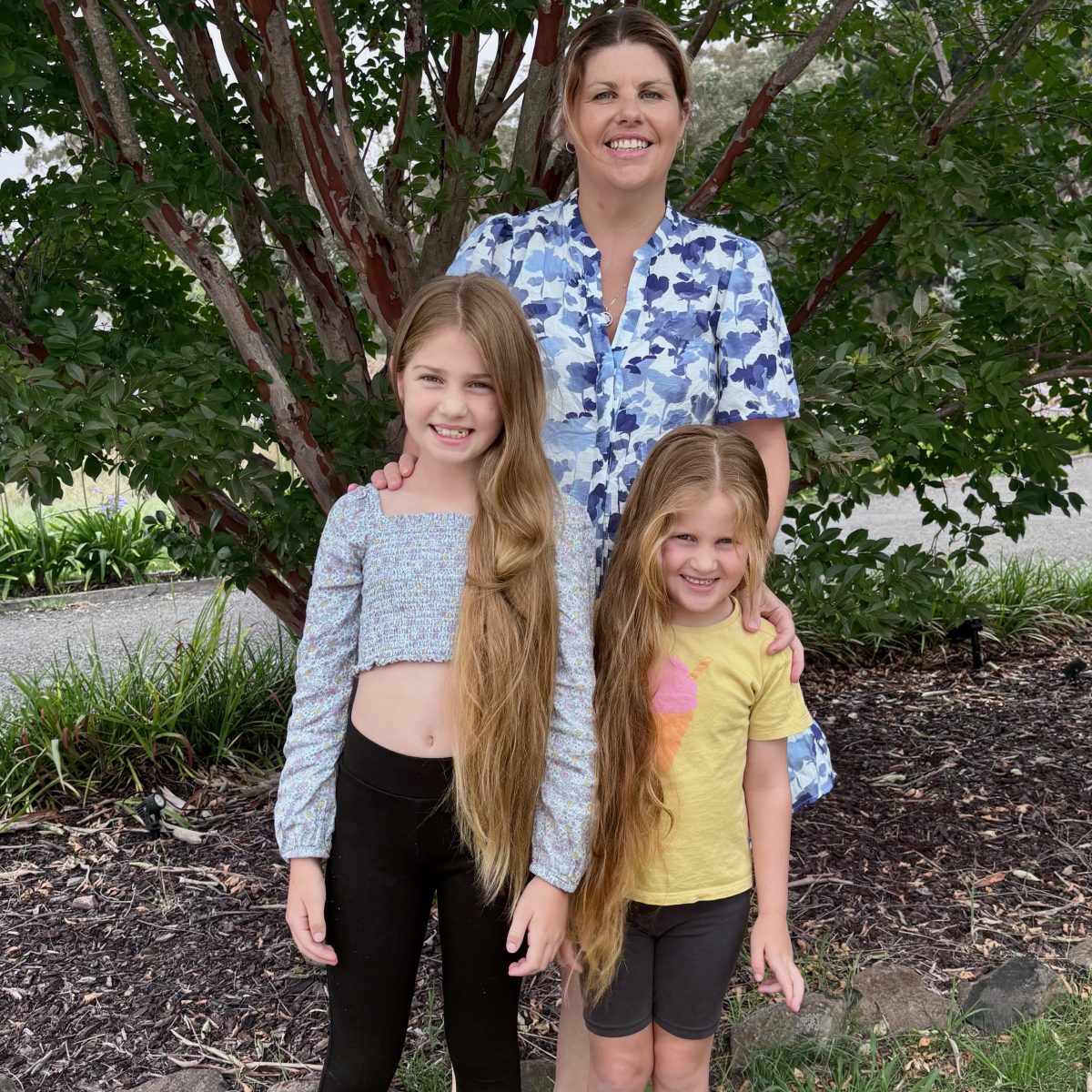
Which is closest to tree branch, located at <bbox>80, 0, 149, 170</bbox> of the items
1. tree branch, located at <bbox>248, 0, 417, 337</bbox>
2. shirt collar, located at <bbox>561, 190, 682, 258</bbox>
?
tree branch, located at <bbox>248, 0, 417, 337</bbox>

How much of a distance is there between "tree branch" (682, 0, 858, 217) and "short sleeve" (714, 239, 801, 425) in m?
1.12

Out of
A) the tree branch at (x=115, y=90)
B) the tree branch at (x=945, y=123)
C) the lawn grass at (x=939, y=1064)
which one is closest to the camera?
the lawn grass at (x=939, y=1064)

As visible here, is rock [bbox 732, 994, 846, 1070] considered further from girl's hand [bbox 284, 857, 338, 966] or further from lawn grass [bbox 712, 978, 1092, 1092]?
girl's hand [bbox 284, 857, 338, 966]

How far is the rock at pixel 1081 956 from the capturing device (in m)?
2.61

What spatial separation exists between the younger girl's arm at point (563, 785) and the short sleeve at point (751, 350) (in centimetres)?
37

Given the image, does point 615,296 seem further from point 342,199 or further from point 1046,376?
point 1046,376

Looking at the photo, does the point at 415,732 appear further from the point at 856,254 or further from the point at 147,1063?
the point at 856,254

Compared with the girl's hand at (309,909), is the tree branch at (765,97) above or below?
above

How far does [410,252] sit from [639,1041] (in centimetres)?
180

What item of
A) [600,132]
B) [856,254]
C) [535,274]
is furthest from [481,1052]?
[856,254]

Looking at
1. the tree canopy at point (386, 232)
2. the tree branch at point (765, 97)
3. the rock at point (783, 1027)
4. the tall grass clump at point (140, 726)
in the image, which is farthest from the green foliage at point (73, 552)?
the rock at point (783, 1027)

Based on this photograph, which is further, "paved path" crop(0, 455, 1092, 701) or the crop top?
"paved path" crop(0, 455, 1092, 701)

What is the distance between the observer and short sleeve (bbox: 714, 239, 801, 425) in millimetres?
1822

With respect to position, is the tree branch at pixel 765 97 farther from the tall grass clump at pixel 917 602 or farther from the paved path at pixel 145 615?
the paved path at pixel 145 615
